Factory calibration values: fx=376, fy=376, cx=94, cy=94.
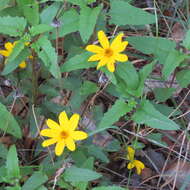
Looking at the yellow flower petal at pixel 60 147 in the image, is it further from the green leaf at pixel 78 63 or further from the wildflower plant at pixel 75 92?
the green leaf at pixel 78 63

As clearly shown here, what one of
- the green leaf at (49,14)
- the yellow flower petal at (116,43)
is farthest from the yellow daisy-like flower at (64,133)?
the green leaf at (49,14)

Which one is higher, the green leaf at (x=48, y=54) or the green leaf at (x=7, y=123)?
the green leaf at (x=48, y=54)

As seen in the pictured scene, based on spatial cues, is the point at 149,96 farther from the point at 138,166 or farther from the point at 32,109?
the point at 32,109

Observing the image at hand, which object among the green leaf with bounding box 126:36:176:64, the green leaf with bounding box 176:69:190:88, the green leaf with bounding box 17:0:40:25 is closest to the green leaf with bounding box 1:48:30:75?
the green leaf with bounding box 17:0:40:25

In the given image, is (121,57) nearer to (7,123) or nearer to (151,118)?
(151,118)

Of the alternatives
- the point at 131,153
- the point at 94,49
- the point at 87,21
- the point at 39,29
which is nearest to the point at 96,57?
the point at 94,49

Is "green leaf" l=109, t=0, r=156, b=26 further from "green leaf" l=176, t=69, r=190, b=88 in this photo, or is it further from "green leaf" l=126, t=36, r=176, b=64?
"green leaf" l=176, t=69, r=190, b=88
